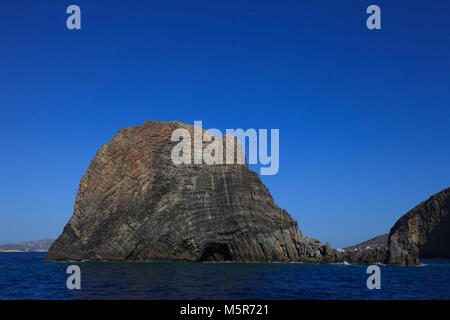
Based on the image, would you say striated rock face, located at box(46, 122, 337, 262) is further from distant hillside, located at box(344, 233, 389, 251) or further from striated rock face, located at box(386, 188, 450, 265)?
distant hillside, located at box(344, 233, 389, 251)

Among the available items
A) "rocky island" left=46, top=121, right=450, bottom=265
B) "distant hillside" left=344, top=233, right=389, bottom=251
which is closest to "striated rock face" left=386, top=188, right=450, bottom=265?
"distant hillside" left=344, top=233, right=389, bottom=251

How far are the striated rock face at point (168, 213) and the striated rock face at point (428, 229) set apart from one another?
61444 mm

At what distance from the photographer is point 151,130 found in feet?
270

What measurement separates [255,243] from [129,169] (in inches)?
1105

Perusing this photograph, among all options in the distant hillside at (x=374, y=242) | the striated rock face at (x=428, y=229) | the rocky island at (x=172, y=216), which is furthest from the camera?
the distant hillside at (x=374, y=242)

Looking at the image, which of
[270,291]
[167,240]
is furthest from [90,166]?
[270,291]

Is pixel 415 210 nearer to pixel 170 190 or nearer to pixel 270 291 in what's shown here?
pixel 170 190

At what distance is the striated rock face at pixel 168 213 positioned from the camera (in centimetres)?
7038

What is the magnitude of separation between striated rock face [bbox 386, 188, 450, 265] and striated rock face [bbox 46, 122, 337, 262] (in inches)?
2419

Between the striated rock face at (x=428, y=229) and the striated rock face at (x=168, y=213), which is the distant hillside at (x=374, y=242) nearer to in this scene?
the striated rock face at (x=428, y=229)

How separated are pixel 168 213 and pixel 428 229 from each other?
8713 centimetres

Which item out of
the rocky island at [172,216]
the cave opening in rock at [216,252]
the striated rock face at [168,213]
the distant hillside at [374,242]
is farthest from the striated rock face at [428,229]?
the cave opening in rock at [216,252]

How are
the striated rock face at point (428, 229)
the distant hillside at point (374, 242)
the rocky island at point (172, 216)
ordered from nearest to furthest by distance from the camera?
1. the rocky island at point (172, 216)
2. the striated rock face at point (428, 229)
3. the distant hillside at point (374, 242)

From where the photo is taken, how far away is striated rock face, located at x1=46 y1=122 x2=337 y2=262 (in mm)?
70375
